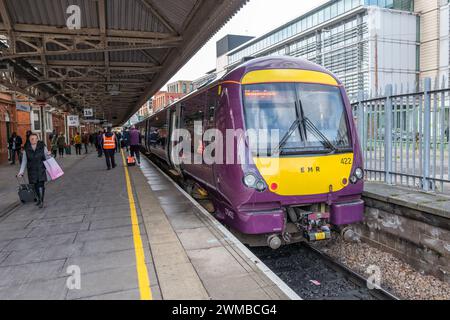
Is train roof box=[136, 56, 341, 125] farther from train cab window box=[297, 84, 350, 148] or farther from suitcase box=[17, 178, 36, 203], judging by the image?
suitcase box=[17, 178, 36, 203]

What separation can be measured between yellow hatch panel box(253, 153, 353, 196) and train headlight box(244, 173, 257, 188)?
0.14 metres

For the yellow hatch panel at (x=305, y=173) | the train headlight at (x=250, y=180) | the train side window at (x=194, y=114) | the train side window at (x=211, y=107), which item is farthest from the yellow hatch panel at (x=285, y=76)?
the train side window at (x=194, y=114)

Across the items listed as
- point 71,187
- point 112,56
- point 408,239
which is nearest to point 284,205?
point 408,239

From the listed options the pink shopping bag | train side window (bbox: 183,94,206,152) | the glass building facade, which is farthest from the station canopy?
the glass building facade

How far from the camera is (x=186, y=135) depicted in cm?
841

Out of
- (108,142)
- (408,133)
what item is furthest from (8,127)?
(408,133)

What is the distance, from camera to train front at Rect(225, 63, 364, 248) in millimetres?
4871

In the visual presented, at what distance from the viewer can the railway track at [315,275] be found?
4555mm

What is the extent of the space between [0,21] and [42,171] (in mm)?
4671

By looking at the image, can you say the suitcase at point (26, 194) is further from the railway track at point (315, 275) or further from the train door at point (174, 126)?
the railway track at point (315, 275)

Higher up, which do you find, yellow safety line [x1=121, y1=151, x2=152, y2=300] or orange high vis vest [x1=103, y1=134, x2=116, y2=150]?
orange high vis vest [x1=103, y1=134, x2=116, y2=150]

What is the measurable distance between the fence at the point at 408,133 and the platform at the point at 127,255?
3.43 meters

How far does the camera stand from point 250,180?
4.80m

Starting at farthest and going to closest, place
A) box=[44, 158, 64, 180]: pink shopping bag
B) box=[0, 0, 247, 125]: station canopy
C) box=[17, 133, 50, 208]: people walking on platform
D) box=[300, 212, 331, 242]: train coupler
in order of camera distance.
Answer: box=[0, 0, 247, 125]: station canopy → box=[44, 158, 64, 180]: pink shopping bag → box=[17, 133, 50, 208]: people walking on platform → box=[300, 212, 331, 242]: train coupler
